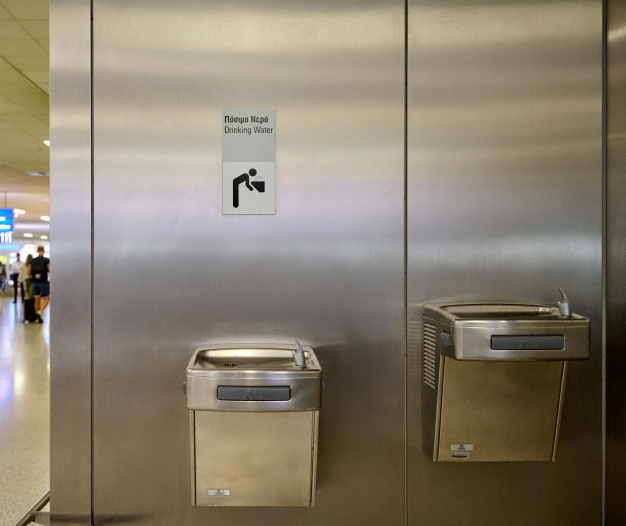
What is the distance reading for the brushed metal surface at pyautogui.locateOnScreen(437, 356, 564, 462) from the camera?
154cm

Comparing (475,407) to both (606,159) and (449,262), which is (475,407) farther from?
(606,159)

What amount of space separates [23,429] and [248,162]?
312 centimetres

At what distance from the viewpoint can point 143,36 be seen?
1742 millimetres

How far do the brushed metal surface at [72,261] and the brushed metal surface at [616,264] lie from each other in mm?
1921

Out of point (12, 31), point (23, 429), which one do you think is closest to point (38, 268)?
point (23, 429)

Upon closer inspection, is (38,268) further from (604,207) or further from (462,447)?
(604,207)

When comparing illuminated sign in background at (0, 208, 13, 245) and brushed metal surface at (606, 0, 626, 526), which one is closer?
brushed metal surface at (606, 0, 626, 526)

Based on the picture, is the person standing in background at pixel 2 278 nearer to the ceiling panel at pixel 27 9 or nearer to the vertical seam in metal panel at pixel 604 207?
the ceiling panel at pixel 27 9

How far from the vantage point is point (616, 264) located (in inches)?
70.2

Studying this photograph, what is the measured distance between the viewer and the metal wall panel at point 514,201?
1791 millimetres

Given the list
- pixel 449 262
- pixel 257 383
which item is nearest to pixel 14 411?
pixel 257 383

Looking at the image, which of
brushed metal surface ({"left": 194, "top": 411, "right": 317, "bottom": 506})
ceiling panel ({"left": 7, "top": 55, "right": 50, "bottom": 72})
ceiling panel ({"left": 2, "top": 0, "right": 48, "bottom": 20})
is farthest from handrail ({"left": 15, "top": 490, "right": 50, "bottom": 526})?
ceiling panel ({"left": 7, "top": 55, "right": 50, "bottom": 72})

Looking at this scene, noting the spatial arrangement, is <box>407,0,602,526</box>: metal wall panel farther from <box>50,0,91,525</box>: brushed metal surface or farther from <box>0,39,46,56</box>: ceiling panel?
<box>0,39,46,56</box>: ceiling panel

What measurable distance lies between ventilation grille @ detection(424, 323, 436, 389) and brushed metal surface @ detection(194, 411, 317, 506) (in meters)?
0.46
